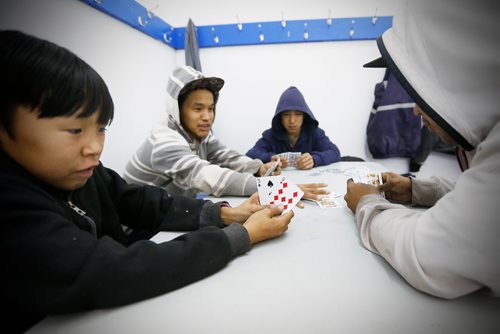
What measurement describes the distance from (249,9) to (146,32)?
109 centimetres

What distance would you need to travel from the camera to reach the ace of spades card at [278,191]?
0.76m

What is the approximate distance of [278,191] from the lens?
77cm

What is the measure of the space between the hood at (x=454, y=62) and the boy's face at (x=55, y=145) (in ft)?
2.43

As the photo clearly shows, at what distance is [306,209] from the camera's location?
82 cm

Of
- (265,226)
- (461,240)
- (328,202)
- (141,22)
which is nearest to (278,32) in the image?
(141,22)

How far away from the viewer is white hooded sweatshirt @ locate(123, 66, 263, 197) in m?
0.98

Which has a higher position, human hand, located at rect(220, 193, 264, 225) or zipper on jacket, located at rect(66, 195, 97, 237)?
zipper on jacket, located at rect(66, 195, 97, 237)

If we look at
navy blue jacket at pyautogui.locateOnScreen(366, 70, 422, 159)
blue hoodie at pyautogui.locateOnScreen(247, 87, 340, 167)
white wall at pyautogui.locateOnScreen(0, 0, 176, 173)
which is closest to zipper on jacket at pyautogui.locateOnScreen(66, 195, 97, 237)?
white wall at pyautogui.locateOnScreen(0, 0, 176, 173)

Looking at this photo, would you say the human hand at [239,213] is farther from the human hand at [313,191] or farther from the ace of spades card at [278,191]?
the human hand at [313,191]

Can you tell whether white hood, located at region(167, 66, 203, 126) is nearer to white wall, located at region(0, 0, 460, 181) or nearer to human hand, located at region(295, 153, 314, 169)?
white wall, located at region(0, 0, 460, 181)

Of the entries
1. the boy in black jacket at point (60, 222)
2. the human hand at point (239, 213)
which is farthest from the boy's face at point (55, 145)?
the human hand at point (239, 213)

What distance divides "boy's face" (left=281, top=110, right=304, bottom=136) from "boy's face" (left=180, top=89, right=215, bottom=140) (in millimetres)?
817

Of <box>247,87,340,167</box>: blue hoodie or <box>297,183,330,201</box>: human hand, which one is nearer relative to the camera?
<box>297,183,330,201</box>: human hand

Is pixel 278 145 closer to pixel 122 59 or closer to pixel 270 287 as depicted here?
pixel 122 59
